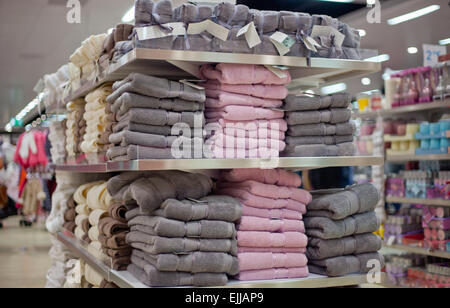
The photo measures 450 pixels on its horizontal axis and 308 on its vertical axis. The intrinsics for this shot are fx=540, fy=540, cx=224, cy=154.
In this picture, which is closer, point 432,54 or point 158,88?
point 158,88

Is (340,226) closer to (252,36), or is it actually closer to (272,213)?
(272,213)

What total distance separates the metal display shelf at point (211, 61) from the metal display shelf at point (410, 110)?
2.33m

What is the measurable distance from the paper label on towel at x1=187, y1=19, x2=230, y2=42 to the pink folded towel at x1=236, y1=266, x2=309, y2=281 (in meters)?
0.85

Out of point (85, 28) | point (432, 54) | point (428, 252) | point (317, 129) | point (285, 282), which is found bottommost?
point (428, 252)

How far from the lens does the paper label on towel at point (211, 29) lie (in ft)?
6.24

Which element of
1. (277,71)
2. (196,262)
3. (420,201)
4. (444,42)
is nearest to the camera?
(196,262)

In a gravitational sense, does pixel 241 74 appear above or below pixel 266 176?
above

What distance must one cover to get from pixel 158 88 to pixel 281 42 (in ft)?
1.61

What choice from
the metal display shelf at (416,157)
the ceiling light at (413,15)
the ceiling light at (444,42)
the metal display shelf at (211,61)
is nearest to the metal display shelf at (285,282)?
the metal display shelf at (211,61)

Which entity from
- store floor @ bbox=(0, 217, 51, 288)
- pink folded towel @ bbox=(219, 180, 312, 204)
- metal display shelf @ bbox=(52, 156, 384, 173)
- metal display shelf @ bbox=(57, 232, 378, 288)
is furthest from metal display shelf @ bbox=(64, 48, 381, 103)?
store floor @ bbox=(0, 217, 51, 288)

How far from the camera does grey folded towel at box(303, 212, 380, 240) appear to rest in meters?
2.01

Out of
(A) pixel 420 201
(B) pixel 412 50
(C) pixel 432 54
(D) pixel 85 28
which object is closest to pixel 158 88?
(A) pixel 420 201

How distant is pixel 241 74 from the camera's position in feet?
6.58

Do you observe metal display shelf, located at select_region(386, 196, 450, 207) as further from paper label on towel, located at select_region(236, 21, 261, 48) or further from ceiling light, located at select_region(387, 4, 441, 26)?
paper label on towel, located at select_region(236, 21, 261, 48)
